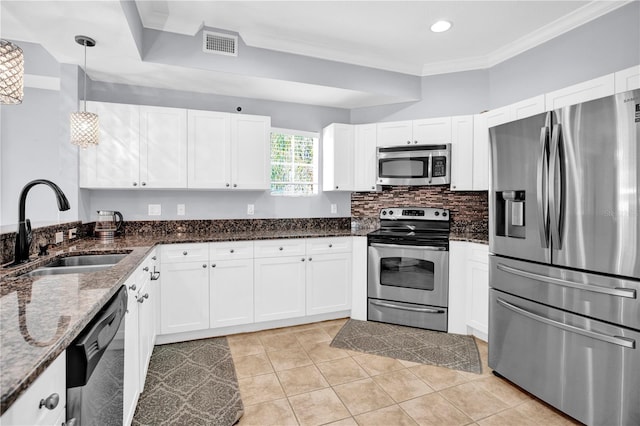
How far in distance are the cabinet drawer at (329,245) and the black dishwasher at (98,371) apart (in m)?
2.01

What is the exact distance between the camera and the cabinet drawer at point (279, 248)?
125 inches

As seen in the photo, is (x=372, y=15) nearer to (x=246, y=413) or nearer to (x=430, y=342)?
(x=430, y=342)

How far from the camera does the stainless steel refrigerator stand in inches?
67.6

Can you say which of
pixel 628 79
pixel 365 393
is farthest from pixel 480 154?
pixel 365 393

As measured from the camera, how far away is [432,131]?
11.6ft

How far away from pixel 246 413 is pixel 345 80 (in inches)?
119

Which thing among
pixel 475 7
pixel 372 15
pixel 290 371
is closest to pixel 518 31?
pixel 475 7

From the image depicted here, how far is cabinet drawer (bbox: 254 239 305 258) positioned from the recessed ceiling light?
226 cm

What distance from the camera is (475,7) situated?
269 cm

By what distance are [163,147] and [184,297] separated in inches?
54.4

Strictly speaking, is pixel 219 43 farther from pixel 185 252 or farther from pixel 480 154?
pixel 480 154

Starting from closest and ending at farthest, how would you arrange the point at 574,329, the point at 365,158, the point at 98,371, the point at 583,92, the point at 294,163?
1. the point at 98,371
2. the point at 574,329
3. the point at 583,92
4. the point at 365,158
5. the point at 294,163

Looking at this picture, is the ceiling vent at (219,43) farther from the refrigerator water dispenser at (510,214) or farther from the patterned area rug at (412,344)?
the patterned area rug at (412,344)

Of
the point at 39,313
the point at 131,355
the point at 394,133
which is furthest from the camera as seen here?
the point at 394,133
